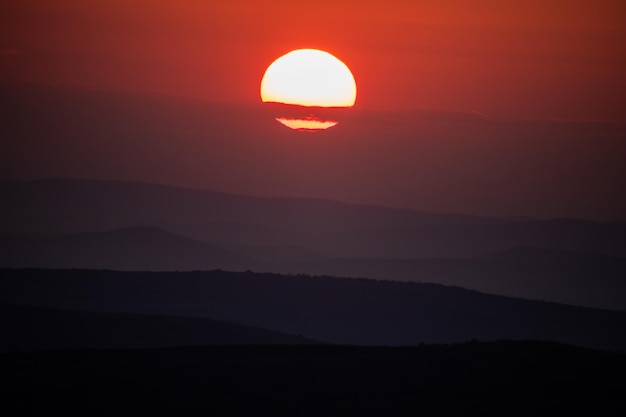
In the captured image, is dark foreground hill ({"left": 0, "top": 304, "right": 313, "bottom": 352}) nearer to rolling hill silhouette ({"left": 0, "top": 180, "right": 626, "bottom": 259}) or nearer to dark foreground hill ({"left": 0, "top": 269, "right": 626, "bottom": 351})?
dark foreground hill ({"left": 0, "top": 269, "right": 626, "bottom": 351})

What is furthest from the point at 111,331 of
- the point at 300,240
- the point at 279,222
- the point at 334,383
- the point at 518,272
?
the point at 279,222

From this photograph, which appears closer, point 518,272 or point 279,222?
point 518,272

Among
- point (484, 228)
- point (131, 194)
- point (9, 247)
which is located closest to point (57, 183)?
point (131, 194)

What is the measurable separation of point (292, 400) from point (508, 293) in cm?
7210

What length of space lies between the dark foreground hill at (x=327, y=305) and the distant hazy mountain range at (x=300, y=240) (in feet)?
89.4

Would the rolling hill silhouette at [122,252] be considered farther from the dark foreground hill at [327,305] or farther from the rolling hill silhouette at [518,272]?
the dark foreground hill at [327,305]

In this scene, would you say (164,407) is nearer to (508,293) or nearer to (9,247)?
(508,293)

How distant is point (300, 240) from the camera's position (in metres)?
123

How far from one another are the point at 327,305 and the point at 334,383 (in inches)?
1458

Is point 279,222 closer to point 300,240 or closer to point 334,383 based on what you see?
point 300,240

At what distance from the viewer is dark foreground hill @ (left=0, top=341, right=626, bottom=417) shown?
18.6 metres

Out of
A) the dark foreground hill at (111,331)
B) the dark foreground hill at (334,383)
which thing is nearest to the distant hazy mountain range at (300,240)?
the dark foreground hill at (111,331)

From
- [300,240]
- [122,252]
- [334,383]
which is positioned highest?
[300,240]

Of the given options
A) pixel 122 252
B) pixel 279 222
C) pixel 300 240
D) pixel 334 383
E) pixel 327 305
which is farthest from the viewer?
pixel 279 222
